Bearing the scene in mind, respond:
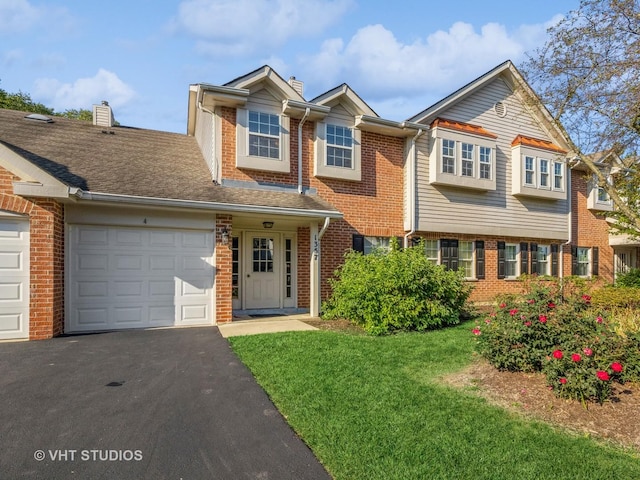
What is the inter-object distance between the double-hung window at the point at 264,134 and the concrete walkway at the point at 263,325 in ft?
14.2

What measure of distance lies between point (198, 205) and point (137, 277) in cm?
208

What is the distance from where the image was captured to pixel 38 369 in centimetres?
536

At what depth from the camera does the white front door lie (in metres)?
10.5

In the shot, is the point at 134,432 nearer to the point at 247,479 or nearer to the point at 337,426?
the point at 247,479

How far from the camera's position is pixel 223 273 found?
878 cm

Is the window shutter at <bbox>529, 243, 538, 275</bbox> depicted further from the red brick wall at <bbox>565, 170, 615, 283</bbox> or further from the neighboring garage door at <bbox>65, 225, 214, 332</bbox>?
the neighboring garage door at <bbox>65, 225, 214, 332</bbox>

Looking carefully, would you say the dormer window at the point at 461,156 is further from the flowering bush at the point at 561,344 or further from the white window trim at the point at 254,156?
the flowering bush at the point at 561,344

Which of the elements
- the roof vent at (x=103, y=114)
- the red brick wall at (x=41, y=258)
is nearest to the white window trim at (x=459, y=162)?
the red brick wall at (x=41, y=258)

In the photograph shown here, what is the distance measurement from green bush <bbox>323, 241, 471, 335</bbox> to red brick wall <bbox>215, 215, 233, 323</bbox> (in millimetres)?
2661

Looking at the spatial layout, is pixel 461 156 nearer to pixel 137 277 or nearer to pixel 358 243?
pixel 358 243

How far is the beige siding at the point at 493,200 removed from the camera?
12.1 m

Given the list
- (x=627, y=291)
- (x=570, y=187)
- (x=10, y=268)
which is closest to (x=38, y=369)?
(x=10, y=268)

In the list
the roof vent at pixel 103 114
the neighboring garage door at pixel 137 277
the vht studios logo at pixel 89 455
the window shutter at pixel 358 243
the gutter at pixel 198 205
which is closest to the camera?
Result: the vht studios logo at pixel 89 455

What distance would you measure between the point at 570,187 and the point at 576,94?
24.5 feet
